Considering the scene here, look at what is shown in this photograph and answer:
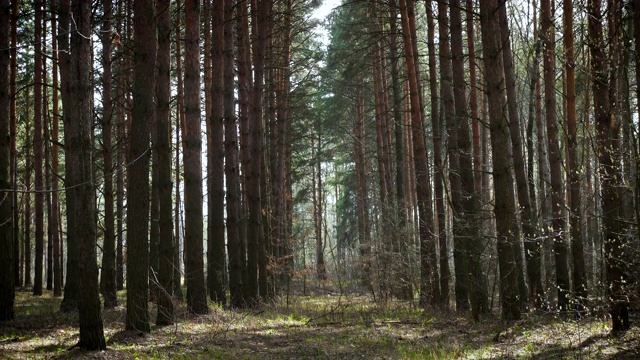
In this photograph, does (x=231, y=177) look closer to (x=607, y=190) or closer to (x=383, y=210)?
(x=383, y=210)

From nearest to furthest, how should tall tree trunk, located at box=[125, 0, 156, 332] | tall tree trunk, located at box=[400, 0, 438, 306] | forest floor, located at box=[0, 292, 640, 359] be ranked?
forest floor, located at box=[0, 292, 640, 359] → tall tree trunk, located at box=[125, 0, 156, 332] → tall tree trunk, located at box=[400, 0, 438, 306]

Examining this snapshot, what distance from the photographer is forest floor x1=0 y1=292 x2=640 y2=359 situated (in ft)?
25.2

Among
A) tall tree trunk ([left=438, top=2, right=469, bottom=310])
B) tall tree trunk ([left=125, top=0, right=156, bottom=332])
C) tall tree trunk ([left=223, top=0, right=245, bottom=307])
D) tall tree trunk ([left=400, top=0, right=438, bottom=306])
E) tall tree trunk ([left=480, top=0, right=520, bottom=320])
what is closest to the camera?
tall tree trunk ([left=125, top=0, right=156, bottom=332])

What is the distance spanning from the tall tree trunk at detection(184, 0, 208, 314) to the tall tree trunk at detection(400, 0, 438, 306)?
5.61 metres

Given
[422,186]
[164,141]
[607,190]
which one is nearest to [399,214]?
[422,186]

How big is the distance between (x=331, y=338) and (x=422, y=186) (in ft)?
19.9

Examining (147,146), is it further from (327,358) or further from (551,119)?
(551,119)

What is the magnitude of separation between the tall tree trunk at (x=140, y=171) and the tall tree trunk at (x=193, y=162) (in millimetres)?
2378

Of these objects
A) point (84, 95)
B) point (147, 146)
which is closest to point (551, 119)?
point (147, 146)

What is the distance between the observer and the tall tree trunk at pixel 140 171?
900cm

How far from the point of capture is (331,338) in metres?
10.2

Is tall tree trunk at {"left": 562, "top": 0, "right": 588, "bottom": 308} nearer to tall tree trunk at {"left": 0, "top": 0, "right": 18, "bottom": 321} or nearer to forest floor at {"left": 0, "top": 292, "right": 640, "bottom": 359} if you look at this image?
forest floor at {"left": 0, "top": 292, "right": 640, "bottom": 359}

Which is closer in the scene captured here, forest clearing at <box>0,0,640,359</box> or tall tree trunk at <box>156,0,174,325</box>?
forest clearing at <box>0,0,640,359</box>

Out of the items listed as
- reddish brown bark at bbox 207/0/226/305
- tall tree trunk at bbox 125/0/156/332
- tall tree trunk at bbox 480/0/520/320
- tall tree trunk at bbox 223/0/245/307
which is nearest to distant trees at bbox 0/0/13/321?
tall tree trunk at bbox 125/0/156/332
